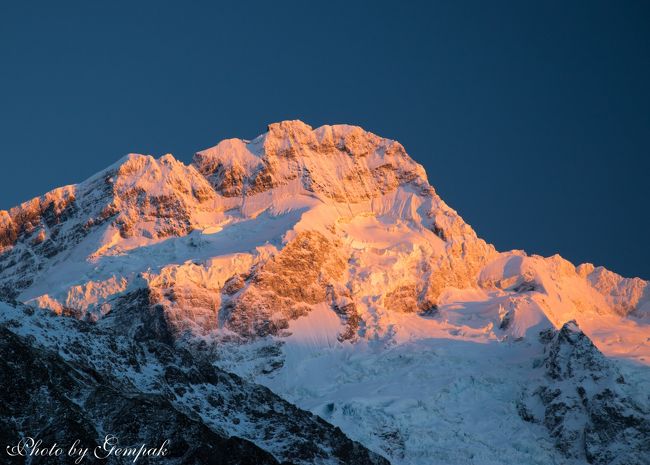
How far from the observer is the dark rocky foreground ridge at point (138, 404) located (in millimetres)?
116875

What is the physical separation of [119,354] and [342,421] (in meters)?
58.2

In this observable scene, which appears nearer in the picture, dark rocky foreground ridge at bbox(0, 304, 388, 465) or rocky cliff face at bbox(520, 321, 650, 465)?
dark rocky foreground ridge at bbox(0, 304, 388, 465)

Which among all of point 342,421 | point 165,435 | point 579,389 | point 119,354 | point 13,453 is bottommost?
point 13,453

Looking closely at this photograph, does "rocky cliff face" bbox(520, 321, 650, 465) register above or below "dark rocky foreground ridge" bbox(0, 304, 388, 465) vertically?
above

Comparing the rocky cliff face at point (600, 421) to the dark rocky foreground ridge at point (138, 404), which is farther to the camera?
the rocky cliff face at point (600, 421)

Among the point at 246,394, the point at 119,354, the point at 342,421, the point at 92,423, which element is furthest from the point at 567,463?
the point at 92,423

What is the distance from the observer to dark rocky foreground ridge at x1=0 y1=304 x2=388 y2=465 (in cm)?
11688

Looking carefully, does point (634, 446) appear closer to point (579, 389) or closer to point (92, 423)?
point (579, 389)

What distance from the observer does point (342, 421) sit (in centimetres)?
19088

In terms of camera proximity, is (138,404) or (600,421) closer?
(138,404)

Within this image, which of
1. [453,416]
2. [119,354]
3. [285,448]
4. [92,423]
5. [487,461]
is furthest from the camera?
[453,416]

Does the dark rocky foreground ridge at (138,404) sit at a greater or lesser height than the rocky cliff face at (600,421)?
lesser

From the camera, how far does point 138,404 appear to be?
122 m

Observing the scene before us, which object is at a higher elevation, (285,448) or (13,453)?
(285,448)
